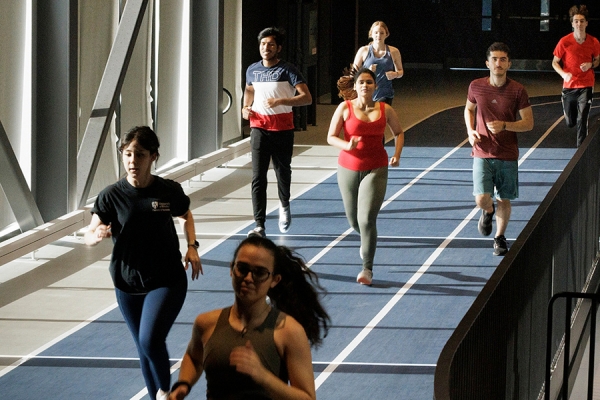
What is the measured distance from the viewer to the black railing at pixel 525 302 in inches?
185

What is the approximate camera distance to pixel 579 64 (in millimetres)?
17375

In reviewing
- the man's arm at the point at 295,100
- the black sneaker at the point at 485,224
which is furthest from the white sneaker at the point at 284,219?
the black sneaker at the point at 485,224

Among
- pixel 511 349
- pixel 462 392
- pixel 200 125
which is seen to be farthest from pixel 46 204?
pixel 462 392

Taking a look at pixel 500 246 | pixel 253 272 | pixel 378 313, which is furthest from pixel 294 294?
pixel 500 246

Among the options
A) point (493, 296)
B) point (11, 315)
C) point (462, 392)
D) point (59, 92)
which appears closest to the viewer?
point (462, 392)

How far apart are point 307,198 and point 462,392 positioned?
11.1 meters

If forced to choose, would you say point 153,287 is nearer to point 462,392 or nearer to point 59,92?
point 462,392

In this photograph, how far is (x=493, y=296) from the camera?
17.3 feet

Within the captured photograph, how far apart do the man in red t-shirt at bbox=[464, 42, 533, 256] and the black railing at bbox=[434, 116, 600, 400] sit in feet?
2.47

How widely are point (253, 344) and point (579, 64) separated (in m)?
14.0

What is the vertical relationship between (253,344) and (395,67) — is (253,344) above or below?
below

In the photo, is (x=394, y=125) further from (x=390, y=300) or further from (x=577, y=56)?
(x=577, y=56)

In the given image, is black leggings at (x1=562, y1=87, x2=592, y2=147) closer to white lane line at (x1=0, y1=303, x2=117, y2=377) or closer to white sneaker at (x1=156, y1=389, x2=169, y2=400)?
white lane line at (x1=0, y1=303, x2=117, y2=377)

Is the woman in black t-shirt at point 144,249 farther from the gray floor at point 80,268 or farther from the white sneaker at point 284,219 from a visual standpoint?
the white sneaker at point 284,219
